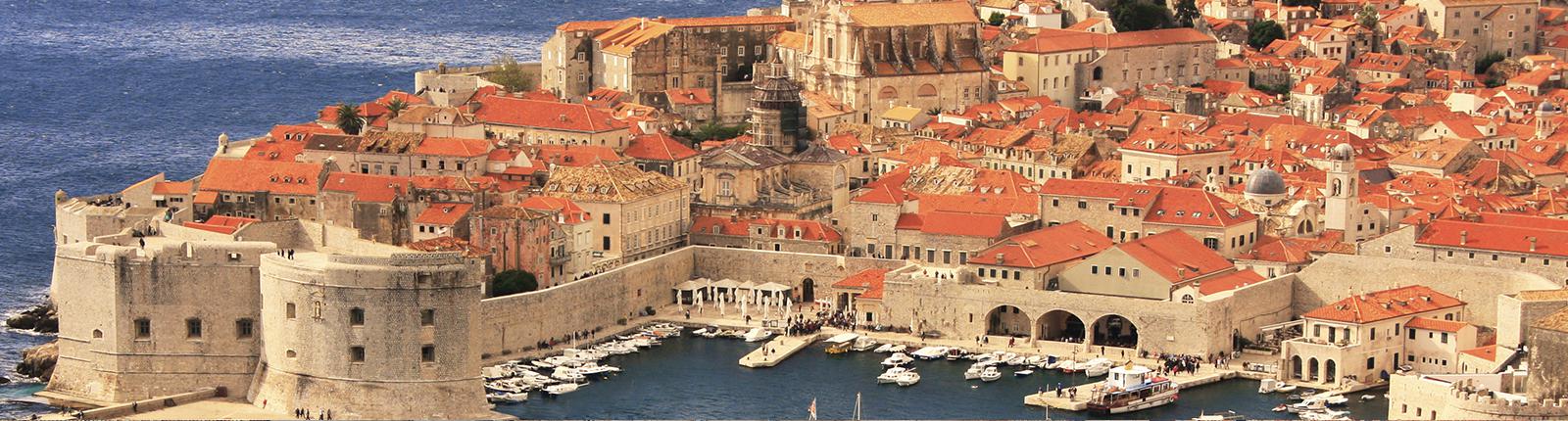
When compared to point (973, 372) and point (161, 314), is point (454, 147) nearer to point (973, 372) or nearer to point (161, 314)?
point (973, 372)

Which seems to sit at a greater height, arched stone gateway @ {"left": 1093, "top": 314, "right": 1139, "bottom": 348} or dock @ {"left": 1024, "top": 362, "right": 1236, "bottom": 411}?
arched stone gateway @ {"left": 1093, "top": 314, "right": 1139, "bottom": 348}

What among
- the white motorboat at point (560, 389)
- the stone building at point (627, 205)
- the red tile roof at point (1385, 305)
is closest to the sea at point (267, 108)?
the white motorboat at point (560, 389)

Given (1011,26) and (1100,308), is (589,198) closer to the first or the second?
(1100,308)

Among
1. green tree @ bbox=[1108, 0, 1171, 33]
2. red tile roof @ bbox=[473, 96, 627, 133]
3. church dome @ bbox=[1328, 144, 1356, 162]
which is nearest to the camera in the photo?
church dome @ bbox=[1328, 144, 1356, 162]

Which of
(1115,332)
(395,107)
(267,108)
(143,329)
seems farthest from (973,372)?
(267,108)

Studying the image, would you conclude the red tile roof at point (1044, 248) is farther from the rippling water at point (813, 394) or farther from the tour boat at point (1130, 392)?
the tour boat at point (1130, 392)

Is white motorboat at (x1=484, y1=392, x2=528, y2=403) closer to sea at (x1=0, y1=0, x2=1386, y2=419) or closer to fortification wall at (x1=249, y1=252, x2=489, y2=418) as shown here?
sea at (x1=0, y1=0, x2=1386, y2=419)

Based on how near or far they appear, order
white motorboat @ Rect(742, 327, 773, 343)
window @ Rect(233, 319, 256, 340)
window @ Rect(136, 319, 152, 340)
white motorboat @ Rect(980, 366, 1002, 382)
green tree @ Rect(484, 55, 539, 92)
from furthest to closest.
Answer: green tree @ Rect(484, 55, 539, 92)
white motorboat @ Rect(742, 327, 773, 343)
white motorboat @ Rect(980, 366, 1002, 382)
window @ Rect(136, 319, 152, 340)
window @ Rect(233, 319, 256, 340)

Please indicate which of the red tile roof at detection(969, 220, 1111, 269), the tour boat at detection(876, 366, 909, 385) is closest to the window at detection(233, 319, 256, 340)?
the tour boat at detection(876, 366, 909, 385)
